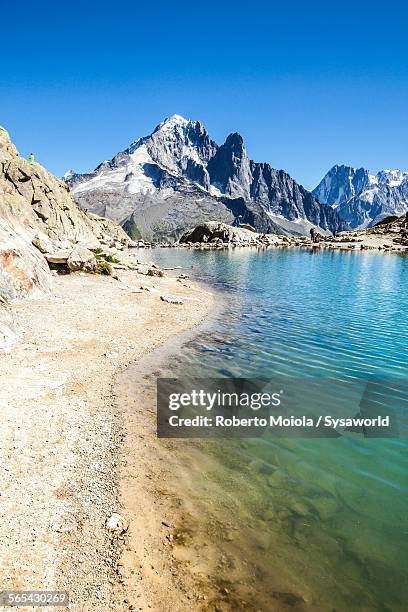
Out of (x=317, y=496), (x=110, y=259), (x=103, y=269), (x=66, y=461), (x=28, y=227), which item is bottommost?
(x=317, y=496)

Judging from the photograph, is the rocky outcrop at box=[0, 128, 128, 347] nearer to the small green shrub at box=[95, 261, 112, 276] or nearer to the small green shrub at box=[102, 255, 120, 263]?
the small green shrub at box=[95, 261, 112, 276]

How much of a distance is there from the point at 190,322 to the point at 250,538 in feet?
68.2

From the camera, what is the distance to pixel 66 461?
1070 cm

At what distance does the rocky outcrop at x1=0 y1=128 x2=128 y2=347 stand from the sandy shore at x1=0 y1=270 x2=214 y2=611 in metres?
3.14

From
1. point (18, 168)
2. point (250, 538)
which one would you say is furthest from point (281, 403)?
point (18, 168)

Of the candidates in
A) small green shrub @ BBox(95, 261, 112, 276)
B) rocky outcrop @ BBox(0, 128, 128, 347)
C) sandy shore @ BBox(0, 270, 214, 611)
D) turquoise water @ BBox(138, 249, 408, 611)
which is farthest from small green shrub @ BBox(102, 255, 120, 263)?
turquoise water @ BBox(138, 249, 408, 611)

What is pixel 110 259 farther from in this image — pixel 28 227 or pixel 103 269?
pixel 28 227

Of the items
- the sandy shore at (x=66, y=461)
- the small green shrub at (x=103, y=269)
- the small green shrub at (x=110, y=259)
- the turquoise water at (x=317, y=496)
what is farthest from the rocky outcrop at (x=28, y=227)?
the turquoise water at (x=317, y=496)

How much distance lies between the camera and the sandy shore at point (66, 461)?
7.35 metres

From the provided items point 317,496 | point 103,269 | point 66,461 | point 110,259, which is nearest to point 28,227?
point 103,269

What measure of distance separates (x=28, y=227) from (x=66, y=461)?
123 feet

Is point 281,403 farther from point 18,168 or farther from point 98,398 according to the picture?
point 18,168

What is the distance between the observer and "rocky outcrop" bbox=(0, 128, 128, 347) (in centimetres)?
2603

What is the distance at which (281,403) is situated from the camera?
52.0ft
